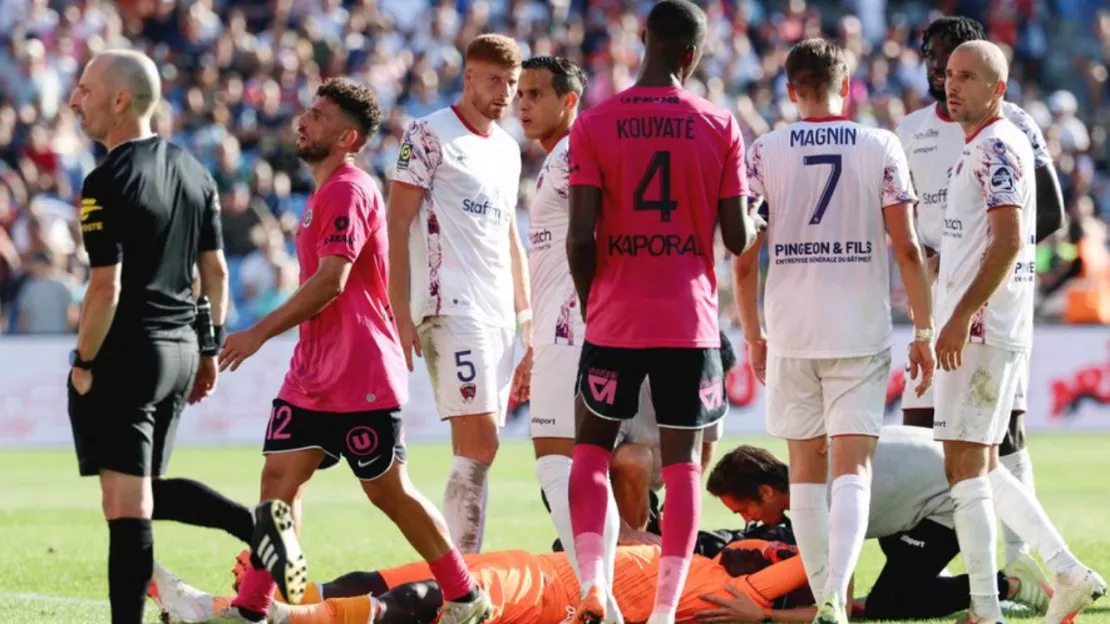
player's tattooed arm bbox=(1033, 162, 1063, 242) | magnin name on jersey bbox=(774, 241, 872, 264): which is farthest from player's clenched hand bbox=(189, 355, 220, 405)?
player's tattooed arm bbox=(1033, 162, 1063, 242)

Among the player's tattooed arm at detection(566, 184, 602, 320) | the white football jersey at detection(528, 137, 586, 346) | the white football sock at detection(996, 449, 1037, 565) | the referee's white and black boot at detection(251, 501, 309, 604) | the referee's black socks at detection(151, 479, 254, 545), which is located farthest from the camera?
the white football sock at detection(996, 449, 1037, 565)

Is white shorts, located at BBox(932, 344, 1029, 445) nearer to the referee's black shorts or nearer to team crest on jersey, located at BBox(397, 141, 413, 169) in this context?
Answer: team crest on jersey, located at BBox(397, 141, 413, 169)

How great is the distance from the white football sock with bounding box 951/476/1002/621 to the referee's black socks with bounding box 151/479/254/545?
2843 mm

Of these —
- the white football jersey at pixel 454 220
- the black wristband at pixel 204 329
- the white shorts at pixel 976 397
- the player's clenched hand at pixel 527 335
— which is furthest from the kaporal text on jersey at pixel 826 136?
the black wristband at pixel 204 329

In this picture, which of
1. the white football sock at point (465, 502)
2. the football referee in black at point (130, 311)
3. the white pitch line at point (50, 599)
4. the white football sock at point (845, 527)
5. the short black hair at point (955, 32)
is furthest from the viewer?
the short black hair at point (955, 32)

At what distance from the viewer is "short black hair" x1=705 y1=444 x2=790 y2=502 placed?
780 cm

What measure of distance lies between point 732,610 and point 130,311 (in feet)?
9.09

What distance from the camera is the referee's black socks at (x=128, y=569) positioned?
622cm

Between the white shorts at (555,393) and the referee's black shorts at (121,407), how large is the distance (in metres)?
1.81

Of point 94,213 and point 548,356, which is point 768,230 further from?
point 94,213

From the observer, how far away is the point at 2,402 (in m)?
18.2

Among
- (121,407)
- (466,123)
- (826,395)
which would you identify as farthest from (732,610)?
(121,407)

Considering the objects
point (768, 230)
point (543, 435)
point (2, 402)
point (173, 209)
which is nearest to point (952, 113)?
point (768, 230)

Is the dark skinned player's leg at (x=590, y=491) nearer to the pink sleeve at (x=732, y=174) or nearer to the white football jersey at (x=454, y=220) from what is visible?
the pink sleeve at (x=732, y=174)
